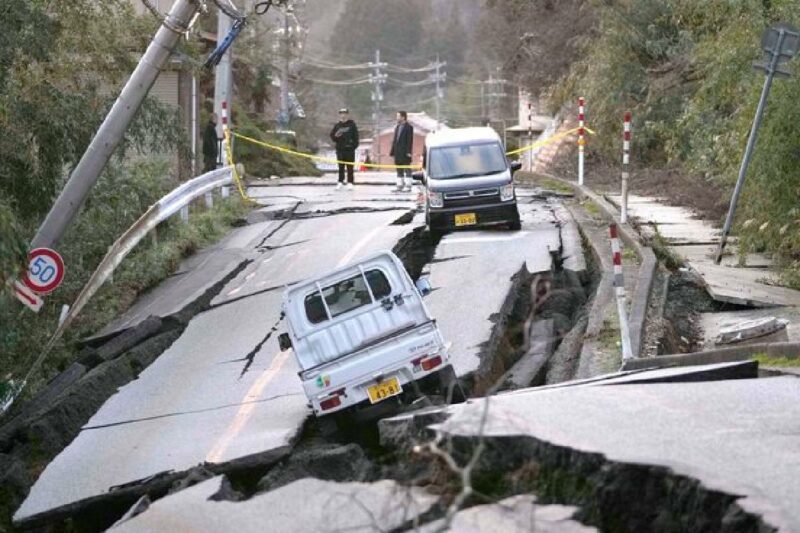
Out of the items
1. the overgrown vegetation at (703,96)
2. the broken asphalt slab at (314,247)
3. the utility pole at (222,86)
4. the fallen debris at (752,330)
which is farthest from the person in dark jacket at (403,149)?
the fallen debris at (752,330)

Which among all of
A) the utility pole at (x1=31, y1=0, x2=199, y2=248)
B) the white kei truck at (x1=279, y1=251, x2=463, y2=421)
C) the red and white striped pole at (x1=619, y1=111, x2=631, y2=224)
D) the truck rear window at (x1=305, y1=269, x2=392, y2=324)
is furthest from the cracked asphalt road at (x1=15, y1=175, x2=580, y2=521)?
the utility pole at (x1=31, y1=0, x2=199, y2=248)

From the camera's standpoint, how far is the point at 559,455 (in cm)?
851

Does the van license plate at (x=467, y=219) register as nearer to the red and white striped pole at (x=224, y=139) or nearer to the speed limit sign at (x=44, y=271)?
the red and white striped pole at (x=224, y=139)

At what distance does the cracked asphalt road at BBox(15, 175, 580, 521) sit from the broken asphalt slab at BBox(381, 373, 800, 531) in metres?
2.43

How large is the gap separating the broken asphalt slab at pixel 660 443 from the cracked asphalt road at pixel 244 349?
7.97ft

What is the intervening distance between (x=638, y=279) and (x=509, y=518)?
10.6 m

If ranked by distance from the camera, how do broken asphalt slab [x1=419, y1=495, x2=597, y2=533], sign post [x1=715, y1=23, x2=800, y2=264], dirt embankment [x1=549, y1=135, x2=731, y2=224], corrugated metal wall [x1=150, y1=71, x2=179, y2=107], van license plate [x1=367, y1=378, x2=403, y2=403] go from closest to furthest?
broken asphalt slab [x1=419, y1=495, x2=597, y2=533]
van license plate [x1=367, y1=378, x2=403, y2=403]
sign post [x1=715, y1=23, x2=800, y2=264]
dirt embankment [x1=549, y1=135, x2=731, y2=224]
corrugated metal wall [x1=150, y1=71, x2=179, y2=107]

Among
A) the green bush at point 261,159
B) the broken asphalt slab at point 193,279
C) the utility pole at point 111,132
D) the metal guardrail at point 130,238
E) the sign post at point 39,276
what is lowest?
the green bush at point 261,159

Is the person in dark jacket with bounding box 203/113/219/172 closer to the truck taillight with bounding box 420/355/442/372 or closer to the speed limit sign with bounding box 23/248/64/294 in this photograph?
the speed limit sign with bounding box 23/248/64/294

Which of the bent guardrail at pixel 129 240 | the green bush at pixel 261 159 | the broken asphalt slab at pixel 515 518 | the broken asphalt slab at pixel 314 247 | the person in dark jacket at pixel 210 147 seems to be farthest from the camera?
the green bush at pixel 261 159

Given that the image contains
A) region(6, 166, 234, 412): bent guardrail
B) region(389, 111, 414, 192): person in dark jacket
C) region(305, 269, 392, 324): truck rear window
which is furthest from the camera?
region(389, 111, 414, 192): person in dark jacket

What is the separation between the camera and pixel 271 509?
930 cm

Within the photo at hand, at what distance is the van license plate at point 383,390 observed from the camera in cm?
1220

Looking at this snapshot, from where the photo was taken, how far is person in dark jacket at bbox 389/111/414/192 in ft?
105
